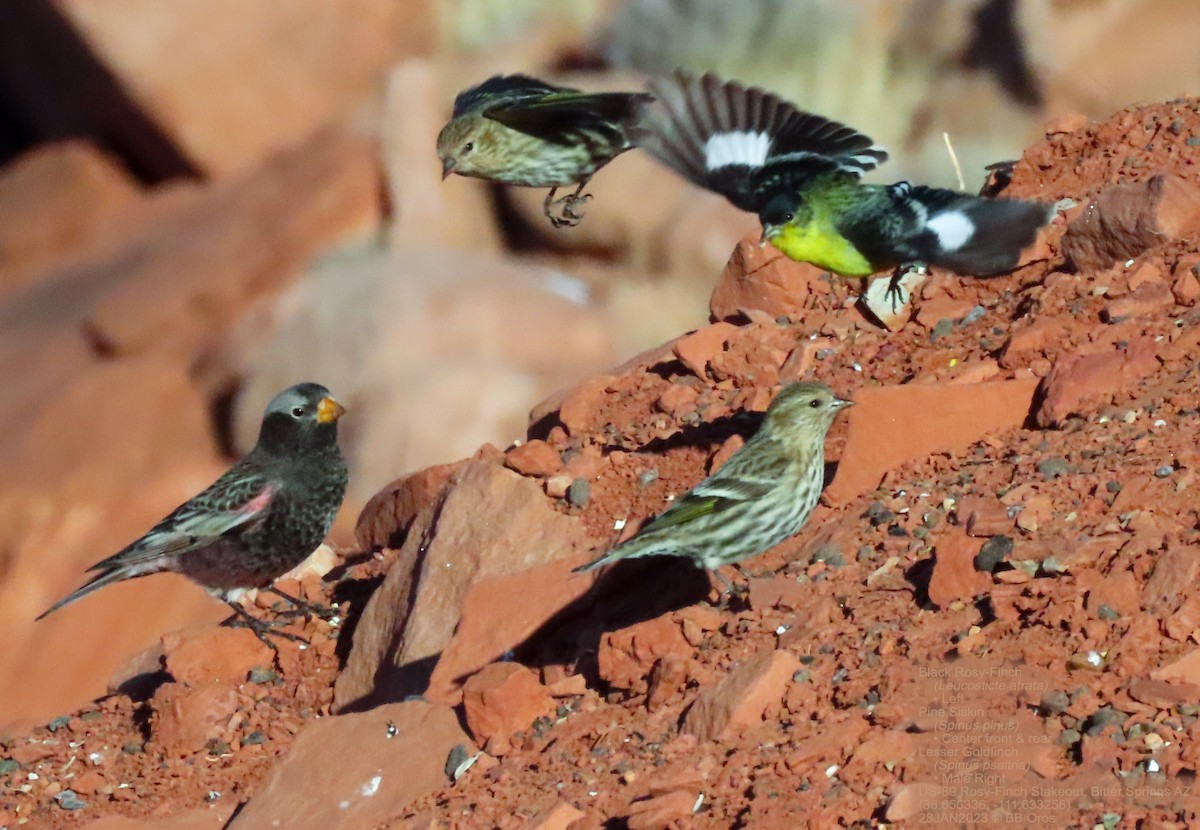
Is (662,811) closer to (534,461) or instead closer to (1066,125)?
(534,461)

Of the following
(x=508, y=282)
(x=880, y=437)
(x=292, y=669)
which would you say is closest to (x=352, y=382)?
(x=508, y=282)

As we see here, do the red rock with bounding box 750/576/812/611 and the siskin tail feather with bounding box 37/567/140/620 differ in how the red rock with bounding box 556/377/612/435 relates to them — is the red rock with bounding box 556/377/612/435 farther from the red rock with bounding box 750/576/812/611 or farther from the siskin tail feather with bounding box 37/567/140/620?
the siskin tail feather with bounding box 37/567/140/620

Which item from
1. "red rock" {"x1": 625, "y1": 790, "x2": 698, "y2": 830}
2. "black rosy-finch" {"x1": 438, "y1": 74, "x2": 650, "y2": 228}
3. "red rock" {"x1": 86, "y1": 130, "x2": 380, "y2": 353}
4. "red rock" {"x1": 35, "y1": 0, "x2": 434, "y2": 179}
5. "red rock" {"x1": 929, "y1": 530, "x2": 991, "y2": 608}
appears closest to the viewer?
"red rock" {"x1": 625, "y1": 790, "x2": 698, "y2": 830}

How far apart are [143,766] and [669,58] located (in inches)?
554

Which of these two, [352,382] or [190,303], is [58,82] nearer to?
[190,303]

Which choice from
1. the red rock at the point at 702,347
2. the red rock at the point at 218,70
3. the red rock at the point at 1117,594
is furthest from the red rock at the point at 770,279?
the red rock at the point at 218,70

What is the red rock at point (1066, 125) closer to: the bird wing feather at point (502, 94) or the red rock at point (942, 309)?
the red rock at point (942, 309)

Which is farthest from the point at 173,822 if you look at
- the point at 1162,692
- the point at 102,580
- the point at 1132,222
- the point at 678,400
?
the point at 1132,222

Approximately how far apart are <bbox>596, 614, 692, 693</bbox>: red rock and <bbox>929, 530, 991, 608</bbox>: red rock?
851 millimetres

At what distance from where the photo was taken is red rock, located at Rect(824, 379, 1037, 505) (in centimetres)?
692

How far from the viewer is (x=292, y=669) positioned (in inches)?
311

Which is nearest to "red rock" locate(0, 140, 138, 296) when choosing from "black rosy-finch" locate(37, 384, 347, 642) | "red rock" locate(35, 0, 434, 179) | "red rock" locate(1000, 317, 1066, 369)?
"red rock" locate(35, 0, 434, 179)

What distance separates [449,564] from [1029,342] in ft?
7.63

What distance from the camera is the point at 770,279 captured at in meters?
8.37
